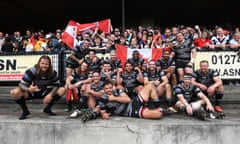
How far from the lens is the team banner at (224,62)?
8055 mm

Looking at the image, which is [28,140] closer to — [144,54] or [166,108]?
[166,108]

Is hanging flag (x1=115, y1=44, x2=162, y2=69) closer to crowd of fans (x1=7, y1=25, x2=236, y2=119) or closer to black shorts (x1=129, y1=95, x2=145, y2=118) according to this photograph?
crowd of fans (x1=7, y1=25, x2=236, y2=119)

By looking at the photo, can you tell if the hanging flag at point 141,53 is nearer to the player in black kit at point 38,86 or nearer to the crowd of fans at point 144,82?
the crowd of fans at point 144,82

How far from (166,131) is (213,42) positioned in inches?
177

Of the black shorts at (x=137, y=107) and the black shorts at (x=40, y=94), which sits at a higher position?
the black shorts at (x=40, y=94)

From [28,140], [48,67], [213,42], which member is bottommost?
[28,140]

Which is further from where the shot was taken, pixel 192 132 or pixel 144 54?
pixel 144 54

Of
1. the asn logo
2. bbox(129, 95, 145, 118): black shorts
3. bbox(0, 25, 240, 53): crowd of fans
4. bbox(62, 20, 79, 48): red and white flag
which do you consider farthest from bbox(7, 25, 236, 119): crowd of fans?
the asn logo

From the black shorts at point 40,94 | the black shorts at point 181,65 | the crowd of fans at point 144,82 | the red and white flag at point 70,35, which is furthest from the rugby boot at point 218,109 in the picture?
the red and white flag at point 70,35

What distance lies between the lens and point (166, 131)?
5113 mm

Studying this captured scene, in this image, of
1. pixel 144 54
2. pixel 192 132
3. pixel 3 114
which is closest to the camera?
pixel 192 132

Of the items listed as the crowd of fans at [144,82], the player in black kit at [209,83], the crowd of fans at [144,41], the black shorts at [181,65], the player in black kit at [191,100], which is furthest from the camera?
the crowd of fans at [144,41]

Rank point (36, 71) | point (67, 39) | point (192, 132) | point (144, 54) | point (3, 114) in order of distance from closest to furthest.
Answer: point (192, 132)
point (36, 71)
point (3, 114)
point (144, 54)
point (67, 39)

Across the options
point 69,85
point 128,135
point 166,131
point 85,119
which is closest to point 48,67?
point 69,85
